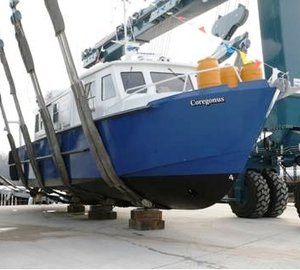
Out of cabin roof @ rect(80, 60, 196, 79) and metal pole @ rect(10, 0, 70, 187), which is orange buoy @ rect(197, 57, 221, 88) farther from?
metal pole @ rect(10, 0, 70, 187)

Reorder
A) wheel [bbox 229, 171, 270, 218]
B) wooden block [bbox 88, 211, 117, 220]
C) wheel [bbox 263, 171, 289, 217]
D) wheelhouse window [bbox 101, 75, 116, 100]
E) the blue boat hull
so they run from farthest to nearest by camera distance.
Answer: wheel [bbox 263, 171, 289, 217] → wheel [bbox 229, 171, 270, 218] → wooden block [bbox 88, 211, 117, 220] → wheelhouse window [bbox 101, 75, 116, 100] → the blue boat hull

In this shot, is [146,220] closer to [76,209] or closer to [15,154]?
[76,209]

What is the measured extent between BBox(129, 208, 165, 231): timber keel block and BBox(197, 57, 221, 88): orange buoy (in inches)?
96.2

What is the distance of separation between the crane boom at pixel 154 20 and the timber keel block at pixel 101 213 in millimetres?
4662

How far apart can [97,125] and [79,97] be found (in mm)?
496

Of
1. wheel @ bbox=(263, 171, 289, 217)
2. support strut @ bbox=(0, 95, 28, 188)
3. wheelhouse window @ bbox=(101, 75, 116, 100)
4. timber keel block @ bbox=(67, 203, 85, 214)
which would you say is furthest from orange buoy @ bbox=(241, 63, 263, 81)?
support strut @ bbox=(0, 95, 28, 188)

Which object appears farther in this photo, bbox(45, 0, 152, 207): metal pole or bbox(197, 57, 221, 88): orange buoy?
bbox(45, 0, 152, 207): metal pole

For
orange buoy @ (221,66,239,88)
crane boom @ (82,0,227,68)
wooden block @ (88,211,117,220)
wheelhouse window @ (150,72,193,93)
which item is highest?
crane boom @ (82,0,227,68)

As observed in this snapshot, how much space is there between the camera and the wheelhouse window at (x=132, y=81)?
6.87m

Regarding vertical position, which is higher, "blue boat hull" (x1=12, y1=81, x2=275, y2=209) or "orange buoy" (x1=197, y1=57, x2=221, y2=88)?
"orange buoy" (x1=197, y1=57, x2=221, y2=88)

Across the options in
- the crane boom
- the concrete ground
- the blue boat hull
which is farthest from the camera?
the crane boom

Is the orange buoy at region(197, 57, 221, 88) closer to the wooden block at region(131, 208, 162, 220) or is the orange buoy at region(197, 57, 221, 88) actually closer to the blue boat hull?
the blue boat hull

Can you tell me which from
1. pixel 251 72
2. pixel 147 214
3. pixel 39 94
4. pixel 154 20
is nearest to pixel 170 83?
pixel 251 72

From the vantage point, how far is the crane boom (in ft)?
40.0
